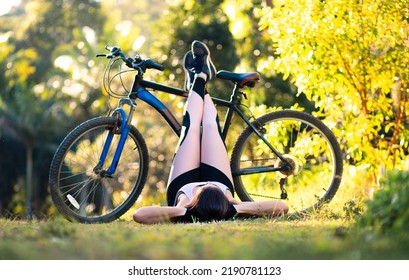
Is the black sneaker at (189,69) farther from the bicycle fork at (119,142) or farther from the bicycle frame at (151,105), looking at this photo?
the bicycle fork at (119,142)

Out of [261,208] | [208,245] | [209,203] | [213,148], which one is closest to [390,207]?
[208,245]

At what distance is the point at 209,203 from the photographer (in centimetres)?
538

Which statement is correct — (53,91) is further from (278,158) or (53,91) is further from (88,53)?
(278,158)

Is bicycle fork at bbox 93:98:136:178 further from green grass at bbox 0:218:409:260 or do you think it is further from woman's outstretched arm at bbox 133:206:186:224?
green grass at bbox 0:218:409:260

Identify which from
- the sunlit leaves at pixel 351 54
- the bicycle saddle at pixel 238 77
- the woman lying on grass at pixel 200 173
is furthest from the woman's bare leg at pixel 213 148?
the sunlit leaves at pixel 351 54

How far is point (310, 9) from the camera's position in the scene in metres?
7.03

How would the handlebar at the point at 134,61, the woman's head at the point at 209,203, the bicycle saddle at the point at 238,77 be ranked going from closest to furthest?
1. the woman's head at the point at 209,203
2. the handlebar at the point at 134,61
3. the bicycle saddle at the point at 238,77

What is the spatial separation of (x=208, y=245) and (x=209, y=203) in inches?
62.1

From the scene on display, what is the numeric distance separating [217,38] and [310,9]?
904 centimetres

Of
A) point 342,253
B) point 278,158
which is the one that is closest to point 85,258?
point 342,253

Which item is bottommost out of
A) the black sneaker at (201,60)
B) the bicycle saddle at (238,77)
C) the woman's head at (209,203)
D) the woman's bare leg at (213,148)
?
the woman's head at (209,203)

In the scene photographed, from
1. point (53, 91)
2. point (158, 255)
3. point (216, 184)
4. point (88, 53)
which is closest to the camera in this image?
point (158, 255)

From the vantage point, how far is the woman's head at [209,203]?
5379mm

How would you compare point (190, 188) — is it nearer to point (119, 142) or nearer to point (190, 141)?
point (190, 141)
